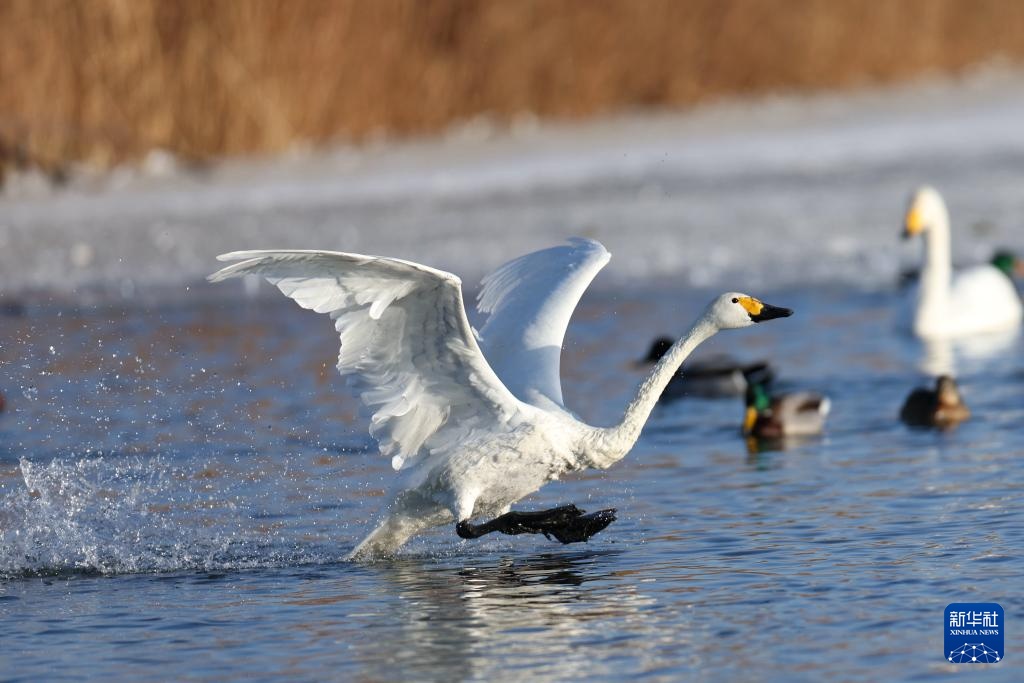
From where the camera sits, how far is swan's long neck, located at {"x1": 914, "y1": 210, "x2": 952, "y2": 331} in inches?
446

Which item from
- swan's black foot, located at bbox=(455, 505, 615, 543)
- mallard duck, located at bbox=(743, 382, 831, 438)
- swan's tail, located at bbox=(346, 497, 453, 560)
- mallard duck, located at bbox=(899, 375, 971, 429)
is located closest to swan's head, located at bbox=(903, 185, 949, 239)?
mallard duck, located at bbox=(743, 382, 831, 438)

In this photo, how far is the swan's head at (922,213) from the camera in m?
12.1

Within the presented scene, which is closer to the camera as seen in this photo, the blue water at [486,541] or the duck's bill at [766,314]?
the blue water at [486,541]

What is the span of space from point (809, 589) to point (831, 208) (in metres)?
9.97

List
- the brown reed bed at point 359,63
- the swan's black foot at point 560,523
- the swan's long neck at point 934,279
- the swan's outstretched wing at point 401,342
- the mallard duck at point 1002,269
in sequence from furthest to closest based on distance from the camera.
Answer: the brown reed bed at point 359,63
the mallard duck at point 1002,269
the swan's long neck at point 934,279
the swan's black foot at point 560,523
the swan's outstretched wing at point 401,342

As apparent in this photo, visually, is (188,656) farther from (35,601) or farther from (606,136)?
(606,136)

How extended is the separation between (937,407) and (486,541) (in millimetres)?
2696

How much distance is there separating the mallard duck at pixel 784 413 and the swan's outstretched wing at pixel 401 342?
2456 mm

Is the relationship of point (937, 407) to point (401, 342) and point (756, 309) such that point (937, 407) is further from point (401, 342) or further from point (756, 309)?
point (401, 342)

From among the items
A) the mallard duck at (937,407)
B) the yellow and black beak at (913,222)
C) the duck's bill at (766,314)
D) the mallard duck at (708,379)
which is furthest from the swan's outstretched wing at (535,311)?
the yellow and black beak at (913,222)

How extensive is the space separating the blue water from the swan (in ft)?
0.60

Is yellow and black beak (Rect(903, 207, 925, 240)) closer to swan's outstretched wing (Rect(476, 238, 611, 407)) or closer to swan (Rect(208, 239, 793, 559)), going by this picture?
swan's outstretched wing (Rect(476, 238, 611, 407))

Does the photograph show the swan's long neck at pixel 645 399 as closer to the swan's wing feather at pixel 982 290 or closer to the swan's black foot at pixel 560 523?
the swan's black foot at pixel 560 523

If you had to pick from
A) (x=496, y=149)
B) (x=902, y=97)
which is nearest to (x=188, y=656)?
(x=496, y=149)
